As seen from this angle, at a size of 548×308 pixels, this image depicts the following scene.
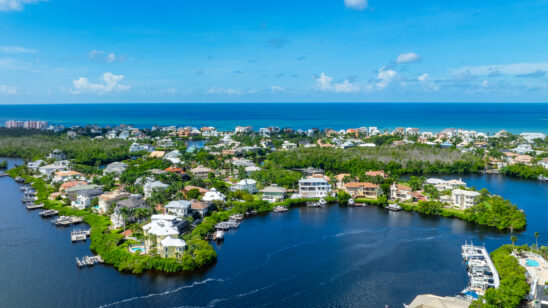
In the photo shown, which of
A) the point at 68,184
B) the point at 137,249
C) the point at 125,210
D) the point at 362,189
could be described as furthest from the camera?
the point at 362,189

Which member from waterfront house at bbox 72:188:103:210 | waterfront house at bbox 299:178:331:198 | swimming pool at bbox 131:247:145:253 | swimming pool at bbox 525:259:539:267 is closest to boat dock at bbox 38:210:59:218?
waterfront house at bbox 72:188:103:210

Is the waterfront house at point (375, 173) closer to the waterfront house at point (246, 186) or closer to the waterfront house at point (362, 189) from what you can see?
the waterfront house at point (362, 189)

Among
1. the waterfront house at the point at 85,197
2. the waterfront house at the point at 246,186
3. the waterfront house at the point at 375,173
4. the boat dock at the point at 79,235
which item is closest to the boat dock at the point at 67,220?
the waterfront house at the point at 85,197

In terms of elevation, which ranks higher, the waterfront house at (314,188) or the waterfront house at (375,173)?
the waterfront house at (375,173)

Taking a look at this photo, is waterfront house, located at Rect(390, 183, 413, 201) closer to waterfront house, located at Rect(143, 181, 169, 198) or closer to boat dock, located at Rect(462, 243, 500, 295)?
boat dock, located at Rect(462, 243, 500, 295)

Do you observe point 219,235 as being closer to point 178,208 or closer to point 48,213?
point 178,208

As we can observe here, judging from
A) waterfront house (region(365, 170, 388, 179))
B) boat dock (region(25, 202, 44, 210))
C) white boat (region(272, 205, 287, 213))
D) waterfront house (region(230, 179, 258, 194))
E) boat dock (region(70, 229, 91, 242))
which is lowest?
boat dock (region(70, 229, 91, 242))

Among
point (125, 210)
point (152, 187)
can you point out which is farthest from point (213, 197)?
point (125, 210)
